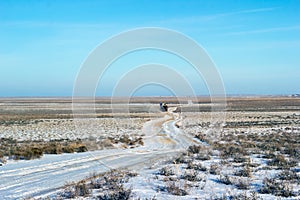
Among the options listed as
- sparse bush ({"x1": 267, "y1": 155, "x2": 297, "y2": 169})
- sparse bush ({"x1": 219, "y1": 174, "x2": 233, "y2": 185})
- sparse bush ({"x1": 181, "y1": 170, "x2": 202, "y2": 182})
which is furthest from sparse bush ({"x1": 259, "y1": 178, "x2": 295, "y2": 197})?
sparse bush ({"x1": 267, "y1": 155, "x2": 297, "y2": 169})

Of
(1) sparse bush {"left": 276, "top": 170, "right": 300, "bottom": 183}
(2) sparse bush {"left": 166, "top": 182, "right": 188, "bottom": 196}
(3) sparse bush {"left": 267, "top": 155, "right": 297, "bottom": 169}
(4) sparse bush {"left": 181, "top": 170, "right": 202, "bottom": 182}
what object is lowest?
(3) sparse bush {"left": 267, "top": 155, "right": 297, "bottom": 169}

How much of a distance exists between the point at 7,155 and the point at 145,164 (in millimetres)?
→ 6289

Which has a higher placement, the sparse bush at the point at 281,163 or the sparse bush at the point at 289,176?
the sparse bush at the point at 289,176

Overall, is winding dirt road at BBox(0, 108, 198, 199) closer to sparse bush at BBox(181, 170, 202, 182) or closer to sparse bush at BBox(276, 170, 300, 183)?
sparse bush at BBox(181, 170, 202, 182)

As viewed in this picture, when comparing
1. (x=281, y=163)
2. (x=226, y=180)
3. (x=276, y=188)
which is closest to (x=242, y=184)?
(x=226, y=180)

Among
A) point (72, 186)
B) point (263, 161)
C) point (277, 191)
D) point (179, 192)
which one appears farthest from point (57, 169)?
point (263, 161)

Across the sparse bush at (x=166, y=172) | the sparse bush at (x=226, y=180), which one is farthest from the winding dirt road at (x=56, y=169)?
the sparse bush at (x=226, y=180)

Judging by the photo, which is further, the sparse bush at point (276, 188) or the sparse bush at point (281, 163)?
the sparse bush at point (281, 163)

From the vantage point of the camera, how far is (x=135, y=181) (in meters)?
9.61

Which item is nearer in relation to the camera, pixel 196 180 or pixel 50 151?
pixel 196 180

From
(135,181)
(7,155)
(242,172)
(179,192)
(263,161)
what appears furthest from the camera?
(7,155)

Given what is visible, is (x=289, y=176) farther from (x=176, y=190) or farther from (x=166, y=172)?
(x=176, y=190)

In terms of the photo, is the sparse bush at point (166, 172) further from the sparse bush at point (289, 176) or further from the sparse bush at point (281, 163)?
the sparse bush at point (281, 163)

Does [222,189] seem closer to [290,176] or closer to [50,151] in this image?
[290,176]
